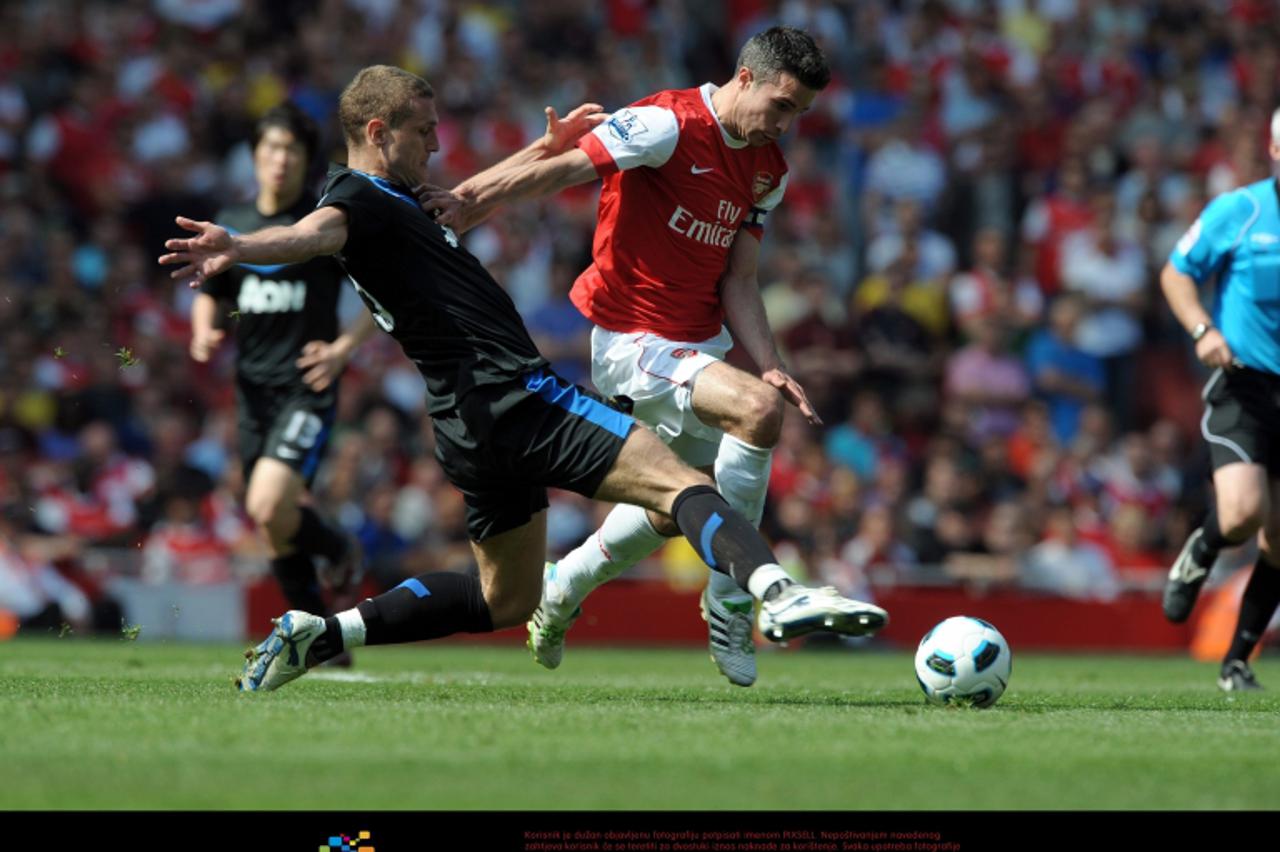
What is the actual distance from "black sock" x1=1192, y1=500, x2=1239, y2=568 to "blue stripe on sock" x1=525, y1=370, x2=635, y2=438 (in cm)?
400

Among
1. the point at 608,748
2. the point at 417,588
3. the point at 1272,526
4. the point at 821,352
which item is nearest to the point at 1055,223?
the point at 821,352

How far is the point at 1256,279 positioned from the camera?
945 cm

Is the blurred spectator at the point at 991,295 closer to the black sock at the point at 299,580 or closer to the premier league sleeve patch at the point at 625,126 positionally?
the black sock at the point at 299,580

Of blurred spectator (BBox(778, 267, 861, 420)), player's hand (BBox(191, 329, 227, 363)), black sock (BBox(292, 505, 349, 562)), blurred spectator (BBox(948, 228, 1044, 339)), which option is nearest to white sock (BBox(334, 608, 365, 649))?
black sock (BBox(292, 505, 349, 562))

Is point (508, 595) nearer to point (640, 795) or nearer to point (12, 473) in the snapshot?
point (640, 795)

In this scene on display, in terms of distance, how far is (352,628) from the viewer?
720 centimetres

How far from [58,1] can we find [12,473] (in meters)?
5.90

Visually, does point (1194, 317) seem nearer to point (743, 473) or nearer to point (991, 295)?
point (743, 473)

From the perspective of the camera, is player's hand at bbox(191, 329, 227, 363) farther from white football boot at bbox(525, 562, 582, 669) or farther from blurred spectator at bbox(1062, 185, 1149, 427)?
blurred spectator at bbox(1062, 185, 1149, 427)

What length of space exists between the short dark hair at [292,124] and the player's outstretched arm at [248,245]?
3.87 m

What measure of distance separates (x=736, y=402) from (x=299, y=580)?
351cm

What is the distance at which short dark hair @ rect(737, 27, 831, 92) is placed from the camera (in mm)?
7852
